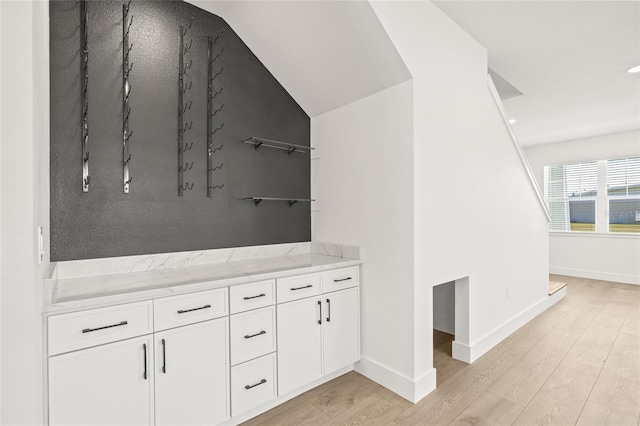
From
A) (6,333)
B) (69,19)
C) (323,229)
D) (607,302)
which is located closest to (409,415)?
(323,229)

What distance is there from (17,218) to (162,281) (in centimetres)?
83

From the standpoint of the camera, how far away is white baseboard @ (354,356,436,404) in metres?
2.13

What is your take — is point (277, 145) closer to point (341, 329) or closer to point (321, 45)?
point (321, 45)

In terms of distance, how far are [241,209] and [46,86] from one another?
1346mm

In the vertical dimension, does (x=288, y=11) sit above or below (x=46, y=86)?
above

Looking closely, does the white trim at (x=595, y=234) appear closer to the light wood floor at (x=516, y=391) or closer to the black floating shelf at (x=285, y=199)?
the light wood floor at (x=516, y=391)

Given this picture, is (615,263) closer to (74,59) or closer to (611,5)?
(611,5)

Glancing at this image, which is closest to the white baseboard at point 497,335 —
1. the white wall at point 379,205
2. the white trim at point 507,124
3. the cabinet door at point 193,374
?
the white wall at point 379,205

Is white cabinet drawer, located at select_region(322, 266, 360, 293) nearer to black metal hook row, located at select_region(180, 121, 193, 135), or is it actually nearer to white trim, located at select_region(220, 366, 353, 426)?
white trim, located at select_region(220, 366, 353, 426)

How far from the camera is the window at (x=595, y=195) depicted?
5.46 m

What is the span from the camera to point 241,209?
8.24 ft

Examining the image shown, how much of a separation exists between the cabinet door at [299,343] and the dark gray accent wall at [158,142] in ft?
2.40

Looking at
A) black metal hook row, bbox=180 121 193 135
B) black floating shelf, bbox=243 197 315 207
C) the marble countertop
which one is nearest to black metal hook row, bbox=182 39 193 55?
black metal hook row, bbox=180 121 193 135

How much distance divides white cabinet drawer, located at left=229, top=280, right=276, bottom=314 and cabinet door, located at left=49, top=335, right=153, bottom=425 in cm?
46
